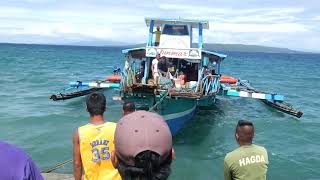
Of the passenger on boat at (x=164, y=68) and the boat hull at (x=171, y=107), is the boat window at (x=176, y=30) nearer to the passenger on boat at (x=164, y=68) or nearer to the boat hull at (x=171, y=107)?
the passenger on boat at (x=164, y=68)

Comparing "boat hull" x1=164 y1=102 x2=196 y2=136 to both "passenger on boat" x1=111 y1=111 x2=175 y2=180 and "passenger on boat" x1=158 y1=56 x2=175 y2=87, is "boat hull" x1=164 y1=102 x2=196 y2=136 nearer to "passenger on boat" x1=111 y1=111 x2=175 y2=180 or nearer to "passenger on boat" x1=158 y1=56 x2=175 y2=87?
"passenger on boat" x1=158 y1=56 x2=175 y2=87

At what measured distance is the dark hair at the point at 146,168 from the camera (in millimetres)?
2293

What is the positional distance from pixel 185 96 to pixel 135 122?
11623mm

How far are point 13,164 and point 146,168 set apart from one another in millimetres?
680

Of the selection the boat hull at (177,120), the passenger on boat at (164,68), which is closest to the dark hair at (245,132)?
the boat hull at (177,120)

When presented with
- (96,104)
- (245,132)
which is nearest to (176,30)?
(245,132)

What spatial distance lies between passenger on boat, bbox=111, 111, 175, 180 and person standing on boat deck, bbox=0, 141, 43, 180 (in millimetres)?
481

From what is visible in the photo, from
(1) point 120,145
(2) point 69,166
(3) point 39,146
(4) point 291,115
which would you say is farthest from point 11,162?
(4) point 291,115

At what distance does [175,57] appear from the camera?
16.6m

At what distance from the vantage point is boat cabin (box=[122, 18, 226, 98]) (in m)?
15.5

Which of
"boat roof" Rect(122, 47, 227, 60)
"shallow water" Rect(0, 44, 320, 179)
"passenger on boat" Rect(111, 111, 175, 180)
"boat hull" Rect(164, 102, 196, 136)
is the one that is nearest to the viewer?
"passenger on boat" Rect(111, 111, 175, 180)

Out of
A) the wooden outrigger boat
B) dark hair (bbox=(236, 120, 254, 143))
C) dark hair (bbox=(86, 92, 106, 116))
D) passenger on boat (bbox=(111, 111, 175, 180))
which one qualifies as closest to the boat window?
the wooden outrigger boat

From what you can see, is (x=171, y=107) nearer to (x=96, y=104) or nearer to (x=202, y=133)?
(x=202, y=133)

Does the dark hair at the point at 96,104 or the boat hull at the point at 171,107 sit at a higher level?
the dark hair at the point at 96,104
